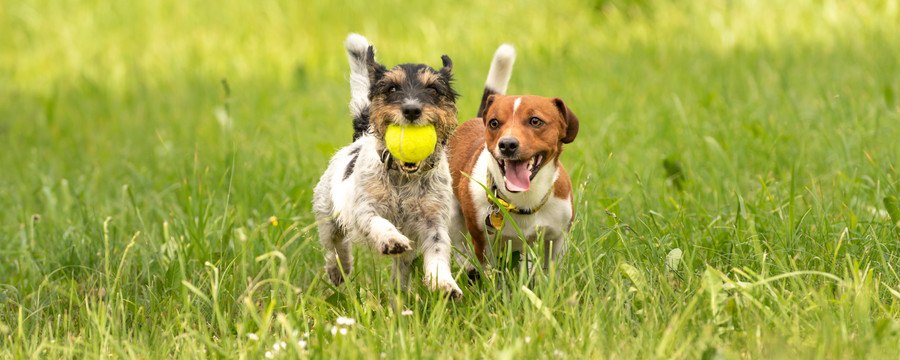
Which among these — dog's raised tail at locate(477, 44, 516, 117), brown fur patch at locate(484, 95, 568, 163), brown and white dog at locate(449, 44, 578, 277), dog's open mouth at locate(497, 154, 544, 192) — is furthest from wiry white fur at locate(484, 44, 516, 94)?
dog's open mouth at locate(497, 154, 544, 192)

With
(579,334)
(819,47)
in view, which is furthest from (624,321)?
(819,47)

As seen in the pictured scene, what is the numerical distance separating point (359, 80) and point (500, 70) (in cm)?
87

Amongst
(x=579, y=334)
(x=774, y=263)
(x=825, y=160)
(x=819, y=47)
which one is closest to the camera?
(x=579, y=334)

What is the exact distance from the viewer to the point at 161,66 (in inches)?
471

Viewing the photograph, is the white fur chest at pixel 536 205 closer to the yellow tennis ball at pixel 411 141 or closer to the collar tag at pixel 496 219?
the collar tag at pixel 496 219

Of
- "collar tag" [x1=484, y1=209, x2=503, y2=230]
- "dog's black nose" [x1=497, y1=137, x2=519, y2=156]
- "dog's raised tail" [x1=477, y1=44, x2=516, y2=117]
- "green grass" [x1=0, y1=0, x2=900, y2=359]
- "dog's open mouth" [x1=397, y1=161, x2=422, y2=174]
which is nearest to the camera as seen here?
"green grass" [x1=0, y1=0, x2=900, y2=359]

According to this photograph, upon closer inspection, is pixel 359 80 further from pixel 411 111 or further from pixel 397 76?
pixel 411 111

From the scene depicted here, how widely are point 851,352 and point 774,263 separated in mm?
1083

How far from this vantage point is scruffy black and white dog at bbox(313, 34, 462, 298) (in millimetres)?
4406

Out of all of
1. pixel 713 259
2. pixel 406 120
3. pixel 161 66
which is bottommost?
pixel 161 66

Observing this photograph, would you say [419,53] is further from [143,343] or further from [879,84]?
[143,343]

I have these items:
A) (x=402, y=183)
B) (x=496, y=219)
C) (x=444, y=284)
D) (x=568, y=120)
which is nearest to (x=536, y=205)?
(x=496, y=219)

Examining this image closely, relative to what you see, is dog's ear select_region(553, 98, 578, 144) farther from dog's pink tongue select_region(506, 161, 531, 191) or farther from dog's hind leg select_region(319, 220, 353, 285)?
dog's hind leg select_region(319, 220, 353, 285)

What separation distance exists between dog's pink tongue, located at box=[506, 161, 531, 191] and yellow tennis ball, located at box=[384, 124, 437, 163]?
0.49m
